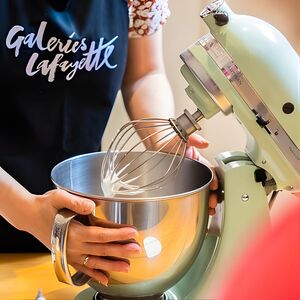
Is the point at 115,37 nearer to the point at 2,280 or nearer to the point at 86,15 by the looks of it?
the point at 86,15

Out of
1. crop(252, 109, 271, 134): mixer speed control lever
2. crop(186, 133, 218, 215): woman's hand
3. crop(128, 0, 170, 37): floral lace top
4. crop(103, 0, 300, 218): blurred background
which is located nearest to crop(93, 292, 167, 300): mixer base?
crop(186, 133, 218, 215): woman's hand

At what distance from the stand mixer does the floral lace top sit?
12.1 inches

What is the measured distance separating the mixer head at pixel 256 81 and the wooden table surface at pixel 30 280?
267mm

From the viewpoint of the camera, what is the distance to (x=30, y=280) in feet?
2.29

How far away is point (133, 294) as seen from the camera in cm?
59

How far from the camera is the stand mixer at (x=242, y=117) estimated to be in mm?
549

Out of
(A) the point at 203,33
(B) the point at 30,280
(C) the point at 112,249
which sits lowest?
(B) the point at 30,280

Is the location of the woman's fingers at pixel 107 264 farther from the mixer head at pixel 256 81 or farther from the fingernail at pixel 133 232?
the mixer head at pixel 256 81

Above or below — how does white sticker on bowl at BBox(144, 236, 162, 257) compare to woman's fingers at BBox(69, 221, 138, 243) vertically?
below

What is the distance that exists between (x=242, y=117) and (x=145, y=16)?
367 millimetres

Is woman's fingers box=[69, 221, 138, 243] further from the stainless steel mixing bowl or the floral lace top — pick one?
the floral lace top

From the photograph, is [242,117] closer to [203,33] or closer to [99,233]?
[99,233]

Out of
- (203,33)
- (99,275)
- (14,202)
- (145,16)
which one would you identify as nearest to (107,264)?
(99,275)

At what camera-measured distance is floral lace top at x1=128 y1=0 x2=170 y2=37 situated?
87 centimetres
